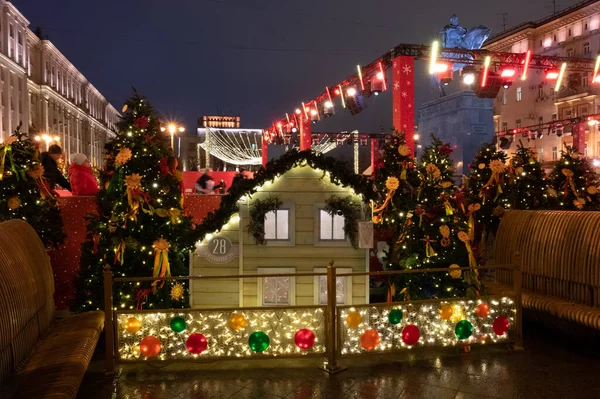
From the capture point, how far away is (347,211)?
6.56m

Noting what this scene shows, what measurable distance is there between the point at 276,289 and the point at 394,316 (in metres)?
1.85

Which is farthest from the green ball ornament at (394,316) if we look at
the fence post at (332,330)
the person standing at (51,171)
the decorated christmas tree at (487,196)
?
the person standing at (51,171)

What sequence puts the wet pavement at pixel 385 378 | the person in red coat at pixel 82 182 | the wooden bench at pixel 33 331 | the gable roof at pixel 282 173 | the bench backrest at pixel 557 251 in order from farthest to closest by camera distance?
the person in red coat at pixel 82 182 < the gable roof at pixel 282 173 < the bench backrest at pixel 557 251 < the wet pavement at pixel 385 378 < the wooden bench at pixel 33 331

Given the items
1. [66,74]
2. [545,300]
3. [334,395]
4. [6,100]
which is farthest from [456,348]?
[66,74]

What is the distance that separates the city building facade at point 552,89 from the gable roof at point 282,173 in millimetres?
37398

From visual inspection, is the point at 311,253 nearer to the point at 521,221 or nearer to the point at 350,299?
the point at 350,299

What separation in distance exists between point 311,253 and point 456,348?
2217 millimetres

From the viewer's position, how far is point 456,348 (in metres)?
6.21

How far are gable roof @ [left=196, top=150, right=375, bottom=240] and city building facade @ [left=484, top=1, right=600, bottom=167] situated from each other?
3740 centimetres

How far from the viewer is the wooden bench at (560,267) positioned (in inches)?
240

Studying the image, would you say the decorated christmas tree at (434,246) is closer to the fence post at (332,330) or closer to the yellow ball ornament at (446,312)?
the yellow ball ornament at (446,312)

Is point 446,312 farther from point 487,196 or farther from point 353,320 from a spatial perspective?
point 487,196

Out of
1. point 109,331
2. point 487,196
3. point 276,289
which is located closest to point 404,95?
point 487,196

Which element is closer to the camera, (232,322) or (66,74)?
(232,322)
